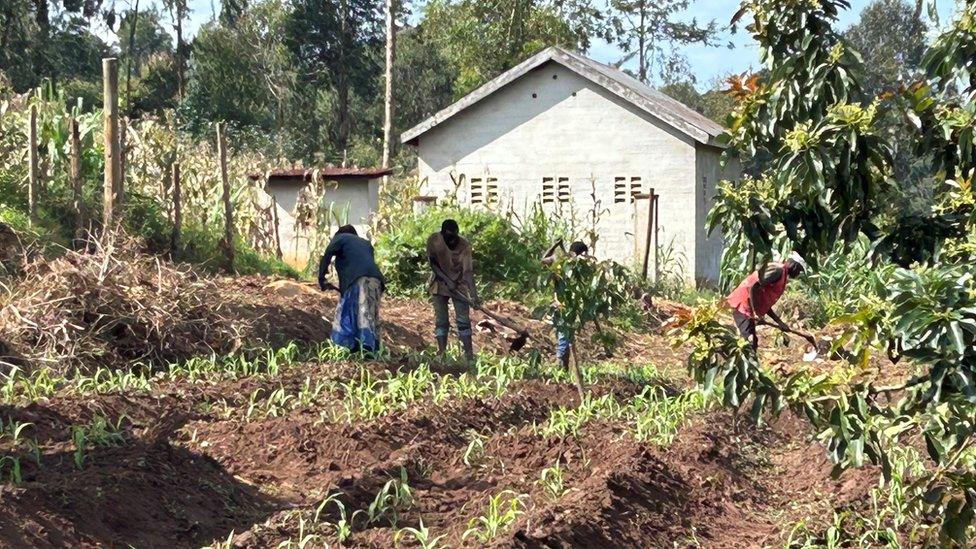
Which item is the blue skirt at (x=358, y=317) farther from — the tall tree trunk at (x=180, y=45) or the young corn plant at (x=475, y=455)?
the tall tree trunk at (x=180, y=45)

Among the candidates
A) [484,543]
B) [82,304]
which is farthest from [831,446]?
[82,304]

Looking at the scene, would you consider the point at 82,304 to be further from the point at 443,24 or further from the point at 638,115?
the point at 443,24

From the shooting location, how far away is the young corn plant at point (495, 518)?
6.34 meters

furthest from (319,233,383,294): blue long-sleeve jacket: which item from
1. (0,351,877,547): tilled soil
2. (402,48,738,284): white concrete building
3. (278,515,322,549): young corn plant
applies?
(402,48,738,284): white concrete building

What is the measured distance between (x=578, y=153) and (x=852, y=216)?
18818 mm

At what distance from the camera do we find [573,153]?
23.9 m

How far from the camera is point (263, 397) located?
9617 millimetres

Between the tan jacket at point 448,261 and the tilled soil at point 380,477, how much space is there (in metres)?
2.69

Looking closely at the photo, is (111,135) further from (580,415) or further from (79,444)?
(79,444)

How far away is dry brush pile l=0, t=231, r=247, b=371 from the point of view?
397 inches

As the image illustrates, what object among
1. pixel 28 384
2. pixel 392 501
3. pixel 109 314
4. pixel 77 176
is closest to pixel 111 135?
pixel 77 176

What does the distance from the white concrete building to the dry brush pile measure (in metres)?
11.8

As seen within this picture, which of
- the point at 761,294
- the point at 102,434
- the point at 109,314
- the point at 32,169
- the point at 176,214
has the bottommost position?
the point at 102,434

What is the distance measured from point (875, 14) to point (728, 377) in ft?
153
